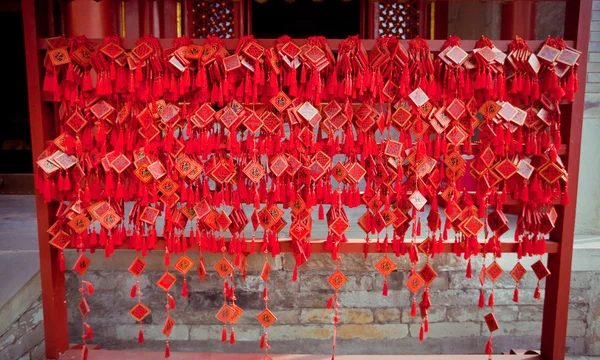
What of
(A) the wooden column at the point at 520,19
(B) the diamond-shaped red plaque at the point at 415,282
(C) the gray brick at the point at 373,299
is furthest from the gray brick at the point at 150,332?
(A) the wooden column at the point at 520,19

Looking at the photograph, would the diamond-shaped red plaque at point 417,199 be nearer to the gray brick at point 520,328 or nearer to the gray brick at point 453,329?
the gray brick at point 453,329

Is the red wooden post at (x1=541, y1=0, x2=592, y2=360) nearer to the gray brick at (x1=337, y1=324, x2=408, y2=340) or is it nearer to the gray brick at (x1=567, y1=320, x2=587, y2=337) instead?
the gray brick at (x1=337, y1=324, x2=408, y2=340)

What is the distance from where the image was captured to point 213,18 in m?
3.43

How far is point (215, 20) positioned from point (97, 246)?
8.08 ft

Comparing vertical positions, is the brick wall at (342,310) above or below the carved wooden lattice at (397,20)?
below

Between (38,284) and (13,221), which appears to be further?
(13,221)

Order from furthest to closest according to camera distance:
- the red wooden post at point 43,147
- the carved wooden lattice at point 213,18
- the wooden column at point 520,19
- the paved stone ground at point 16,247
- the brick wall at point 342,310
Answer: the carved wooden lattice at point 213,18, the wooden column at point 520,19, the brick wall at point 342,310, the paved stone ground at point 16,247, the red wooden post at point 43,147

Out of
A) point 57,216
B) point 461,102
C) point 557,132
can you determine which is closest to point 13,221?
point 57,216

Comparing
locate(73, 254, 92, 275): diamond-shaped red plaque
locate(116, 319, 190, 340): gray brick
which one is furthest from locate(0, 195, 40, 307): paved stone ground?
locate(116, 319, 190, 340): gray brick

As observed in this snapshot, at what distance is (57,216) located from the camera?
1.73m

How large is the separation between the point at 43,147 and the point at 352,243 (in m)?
1.53

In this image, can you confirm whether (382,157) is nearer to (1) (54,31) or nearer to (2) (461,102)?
(2) (461,102)

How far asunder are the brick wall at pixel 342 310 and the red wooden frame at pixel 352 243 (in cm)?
79

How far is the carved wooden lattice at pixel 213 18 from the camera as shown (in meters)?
3.41
